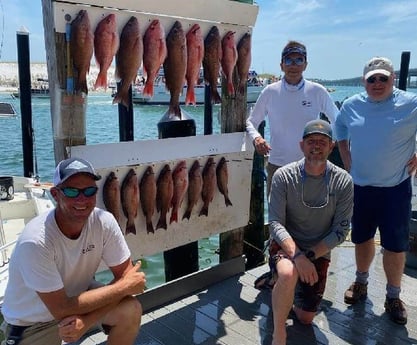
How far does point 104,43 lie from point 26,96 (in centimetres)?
517

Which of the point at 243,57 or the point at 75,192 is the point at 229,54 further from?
the point at 75,192

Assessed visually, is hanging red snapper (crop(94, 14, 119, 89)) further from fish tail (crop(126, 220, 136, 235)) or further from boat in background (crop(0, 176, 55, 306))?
boat in background (crop(0, 176, 55, 306))

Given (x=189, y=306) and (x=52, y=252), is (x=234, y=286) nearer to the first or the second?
(x=189, y=306)

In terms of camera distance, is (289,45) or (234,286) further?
(234,286)

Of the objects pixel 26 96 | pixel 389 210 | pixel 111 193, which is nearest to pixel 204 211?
pixel 111 193

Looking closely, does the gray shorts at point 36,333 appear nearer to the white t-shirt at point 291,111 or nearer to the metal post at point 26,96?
the white t-shirt at point 291,111

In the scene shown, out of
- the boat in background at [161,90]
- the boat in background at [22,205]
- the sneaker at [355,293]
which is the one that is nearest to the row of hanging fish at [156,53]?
the boat in background at [161,90]

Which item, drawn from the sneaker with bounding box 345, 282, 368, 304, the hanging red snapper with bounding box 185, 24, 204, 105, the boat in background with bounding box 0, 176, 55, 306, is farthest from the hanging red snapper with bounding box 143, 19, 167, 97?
the boat in background with bounding box 0, 176, 55, 306

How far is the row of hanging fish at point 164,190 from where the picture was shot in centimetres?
291

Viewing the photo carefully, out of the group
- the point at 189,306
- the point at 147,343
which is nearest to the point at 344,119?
the point at 189,306

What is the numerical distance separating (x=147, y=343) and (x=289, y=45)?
229cm

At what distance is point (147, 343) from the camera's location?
281 cm

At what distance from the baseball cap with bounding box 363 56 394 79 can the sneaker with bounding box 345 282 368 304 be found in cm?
154

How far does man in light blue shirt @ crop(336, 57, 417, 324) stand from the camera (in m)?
2.95
